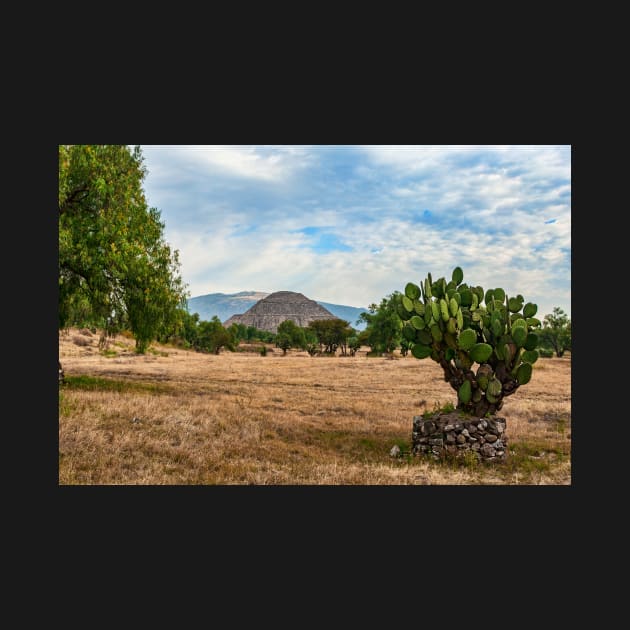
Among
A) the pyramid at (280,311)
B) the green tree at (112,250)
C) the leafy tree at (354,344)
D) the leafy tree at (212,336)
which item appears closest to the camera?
the green tree at (112,250)

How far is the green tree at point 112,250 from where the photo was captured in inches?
438

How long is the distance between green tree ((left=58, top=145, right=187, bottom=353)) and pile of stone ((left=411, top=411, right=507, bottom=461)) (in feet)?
29.0

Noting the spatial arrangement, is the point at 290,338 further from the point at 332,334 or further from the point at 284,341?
the point at 332,334

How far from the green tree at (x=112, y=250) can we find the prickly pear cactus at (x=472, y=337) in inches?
309

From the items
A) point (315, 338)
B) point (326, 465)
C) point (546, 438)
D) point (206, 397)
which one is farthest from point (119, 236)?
point (315, 338)

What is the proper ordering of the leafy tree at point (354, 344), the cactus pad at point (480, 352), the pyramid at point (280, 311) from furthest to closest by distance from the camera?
the pyramid at point (280, 311), the leafy tree at point (354, 344), the cactus pad at point (480, 352)

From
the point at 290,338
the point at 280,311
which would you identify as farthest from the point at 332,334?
the point at 280,311

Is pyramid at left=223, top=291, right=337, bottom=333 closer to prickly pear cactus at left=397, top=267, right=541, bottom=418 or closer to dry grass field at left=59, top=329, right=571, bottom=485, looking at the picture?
dry grass field at left=59, top=329, right=571, bottom=485

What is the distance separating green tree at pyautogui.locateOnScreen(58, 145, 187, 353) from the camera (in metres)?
11.1

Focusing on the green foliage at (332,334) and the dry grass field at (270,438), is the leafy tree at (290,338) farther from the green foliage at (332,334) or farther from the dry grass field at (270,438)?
the dry grass field at (270,438)

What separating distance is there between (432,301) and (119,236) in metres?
8.67

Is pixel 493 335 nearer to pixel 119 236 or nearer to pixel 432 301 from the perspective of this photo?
pixel 432 301

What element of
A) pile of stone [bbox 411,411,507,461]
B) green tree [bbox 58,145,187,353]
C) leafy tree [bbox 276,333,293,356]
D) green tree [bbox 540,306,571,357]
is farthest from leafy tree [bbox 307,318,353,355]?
pile of stone [bbox 411,411,507,461]

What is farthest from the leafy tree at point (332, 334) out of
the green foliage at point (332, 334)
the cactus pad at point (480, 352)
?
the cactus pad at point (480, 352)
